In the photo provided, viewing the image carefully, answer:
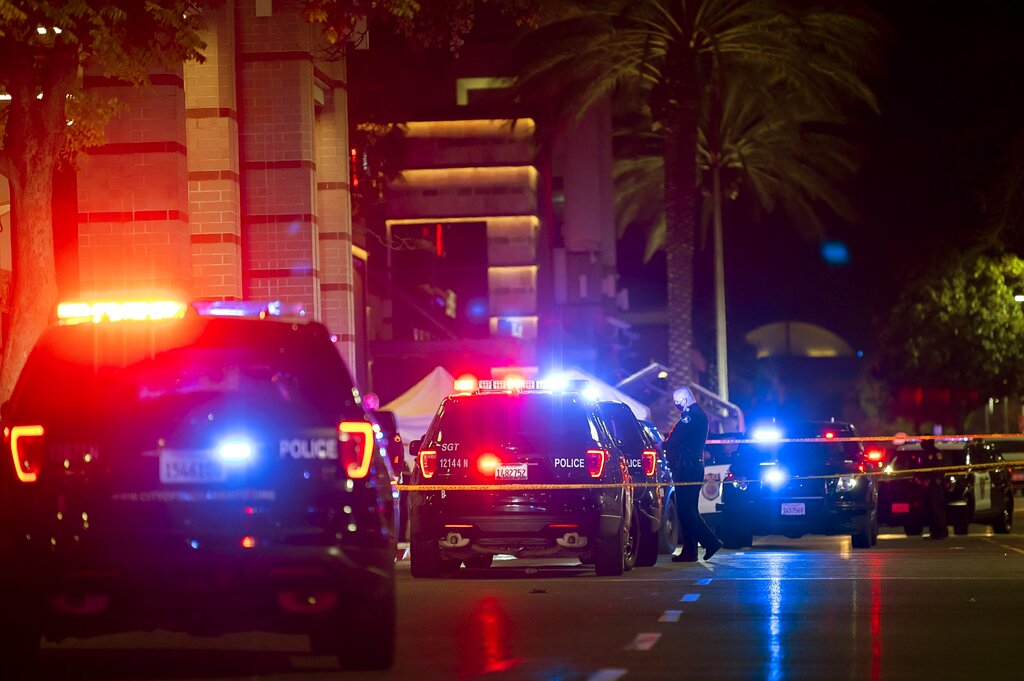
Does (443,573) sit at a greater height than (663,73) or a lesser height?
lesser

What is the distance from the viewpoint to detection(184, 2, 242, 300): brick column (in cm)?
2595

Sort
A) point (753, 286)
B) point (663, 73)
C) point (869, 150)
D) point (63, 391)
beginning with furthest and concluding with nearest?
point (753, 286), point (869, 150), point (663, 73), point (63, 391)

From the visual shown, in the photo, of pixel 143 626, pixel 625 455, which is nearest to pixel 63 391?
pixel 143 626

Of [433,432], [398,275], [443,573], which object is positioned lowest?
[443,573]

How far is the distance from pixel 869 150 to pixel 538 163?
11.6 meters

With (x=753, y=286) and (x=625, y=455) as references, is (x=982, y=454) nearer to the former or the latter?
(x=625, y=455)

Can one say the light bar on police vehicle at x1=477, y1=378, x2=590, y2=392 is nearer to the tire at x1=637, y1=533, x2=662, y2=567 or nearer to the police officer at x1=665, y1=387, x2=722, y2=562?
the tire at x1=637, y1=533, x2=662, y2=567

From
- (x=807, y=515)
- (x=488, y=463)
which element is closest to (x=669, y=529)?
(x=807, y=515)

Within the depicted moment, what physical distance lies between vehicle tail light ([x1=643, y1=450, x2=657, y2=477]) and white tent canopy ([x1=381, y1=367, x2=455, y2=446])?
12.5m

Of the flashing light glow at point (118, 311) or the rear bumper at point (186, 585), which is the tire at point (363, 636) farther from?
the flashing light glow at point (118, 311)

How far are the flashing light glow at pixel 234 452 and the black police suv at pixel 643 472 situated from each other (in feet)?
31.5

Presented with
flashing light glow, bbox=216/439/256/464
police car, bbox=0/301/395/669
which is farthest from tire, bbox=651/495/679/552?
flashing light glow, bbox=216/439/256/464

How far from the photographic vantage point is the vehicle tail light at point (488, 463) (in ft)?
58.9

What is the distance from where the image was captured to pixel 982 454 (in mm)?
28828
